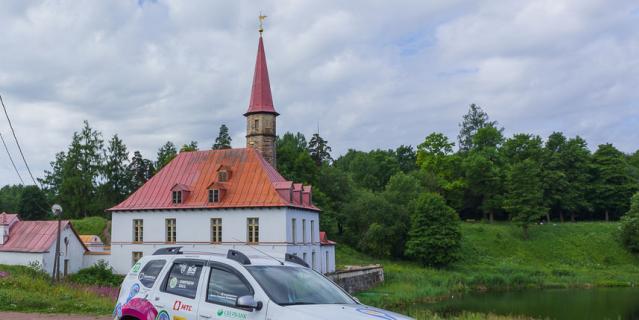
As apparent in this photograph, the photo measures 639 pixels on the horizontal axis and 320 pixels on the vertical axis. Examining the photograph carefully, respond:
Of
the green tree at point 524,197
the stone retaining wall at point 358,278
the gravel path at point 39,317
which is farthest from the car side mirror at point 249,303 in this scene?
the green tree at point 524,197

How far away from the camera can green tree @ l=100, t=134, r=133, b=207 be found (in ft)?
215

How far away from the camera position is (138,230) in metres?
37.8

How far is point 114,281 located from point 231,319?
30.1 metres

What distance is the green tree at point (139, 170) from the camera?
229 feet

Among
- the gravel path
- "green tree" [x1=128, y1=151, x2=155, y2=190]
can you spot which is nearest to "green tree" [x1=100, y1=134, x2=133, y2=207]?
"green tree" [x1=128, y1=151, x2=155, y2=190]

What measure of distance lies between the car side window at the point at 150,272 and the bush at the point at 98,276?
86.6 ft

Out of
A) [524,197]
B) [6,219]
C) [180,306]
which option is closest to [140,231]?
[6,219]

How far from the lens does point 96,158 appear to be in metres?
65.4

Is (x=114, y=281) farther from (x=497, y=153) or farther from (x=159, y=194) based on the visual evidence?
(x=497, y=153)

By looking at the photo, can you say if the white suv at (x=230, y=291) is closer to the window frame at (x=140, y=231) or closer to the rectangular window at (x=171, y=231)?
the rectangular window at (x=171, y=231)

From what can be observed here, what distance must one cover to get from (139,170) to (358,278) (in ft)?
135

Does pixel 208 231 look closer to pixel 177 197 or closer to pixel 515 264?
pixel 177 197

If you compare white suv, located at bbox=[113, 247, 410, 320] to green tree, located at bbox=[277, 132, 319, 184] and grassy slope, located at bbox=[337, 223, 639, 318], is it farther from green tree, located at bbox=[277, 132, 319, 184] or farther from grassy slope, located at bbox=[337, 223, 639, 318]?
green tree, located at bbox=[277, 132, 319, 184]

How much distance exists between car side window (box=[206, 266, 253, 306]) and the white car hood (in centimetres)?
76
